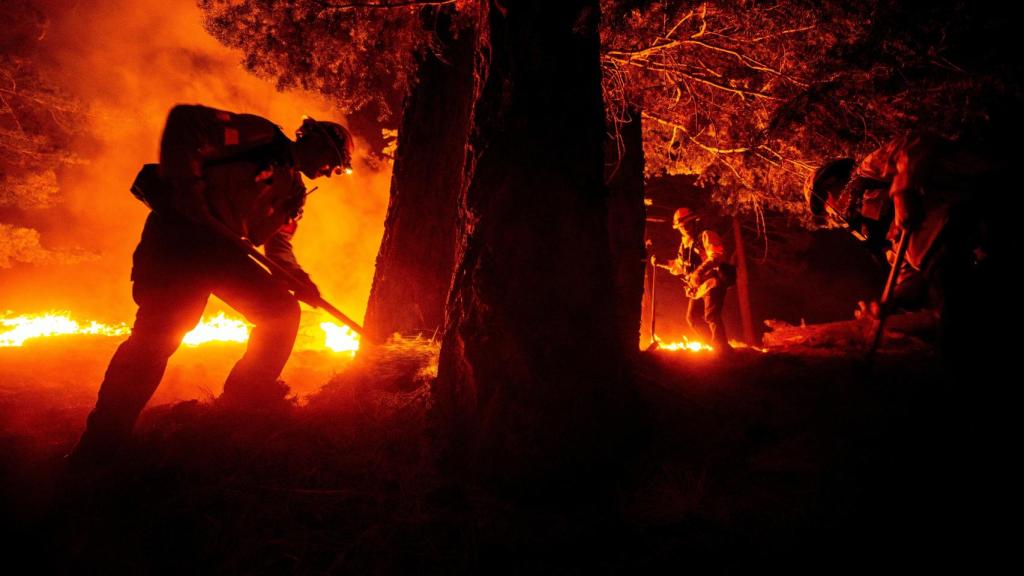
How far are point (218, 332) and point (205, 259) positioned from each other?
6474 mm

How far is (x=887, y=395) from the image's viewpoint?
126 inches

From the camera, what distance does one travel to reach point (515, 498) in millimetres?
1950

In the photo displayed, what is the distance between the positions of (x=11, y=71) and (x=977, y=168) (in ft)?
51.3

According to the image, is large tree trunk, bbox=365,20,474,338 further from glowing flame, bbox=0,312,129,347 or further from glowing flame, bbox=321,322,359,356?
glowing flame, bbox=0,312,129,347

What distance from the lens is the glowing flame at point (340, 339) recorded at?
6.09m

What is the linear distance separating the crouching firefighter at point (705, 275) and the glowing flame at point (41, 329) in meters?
10.8

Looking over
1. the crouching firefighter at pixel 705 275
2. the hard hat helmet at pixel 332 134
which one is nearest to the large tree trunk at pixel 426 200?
→ the hard hat helmet at pixel 332 134

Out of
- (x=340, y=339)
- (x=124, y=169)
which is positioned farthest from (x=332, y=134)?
(x=124, y=169)

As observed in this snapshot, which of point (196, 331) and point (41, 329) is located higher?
point (196, 331)

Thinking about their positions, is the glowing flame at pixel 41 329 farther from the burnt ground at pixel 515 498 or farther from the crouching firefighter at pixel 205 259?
the crouching firefighter at pixel 205 259

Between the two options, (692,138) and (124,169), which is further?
(124,169)

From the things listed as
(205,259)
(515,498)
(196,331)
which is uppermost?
(205,259)

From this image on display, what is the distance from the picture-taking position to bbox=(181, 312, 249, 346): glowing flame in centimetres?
719

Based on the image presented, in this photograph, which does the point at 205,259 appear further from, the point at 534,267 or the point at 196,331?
the point at 196,331
